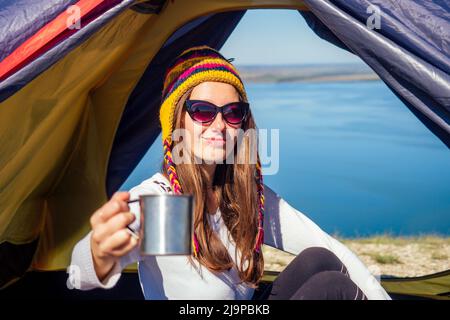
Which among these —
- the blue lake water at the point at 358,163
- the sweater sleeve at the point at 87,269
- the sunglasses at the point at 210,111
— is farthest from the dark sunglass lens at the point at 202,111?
the blue lake water at the point at 358,163

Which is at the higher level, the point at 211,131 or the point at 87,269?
the point at 211,131

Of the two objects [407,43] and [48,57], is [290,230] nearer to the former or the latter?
[407,43]

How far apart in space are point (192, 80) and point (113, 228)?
1.92ft

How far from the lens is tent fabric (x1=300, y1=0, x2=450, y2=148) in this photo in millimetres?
1419

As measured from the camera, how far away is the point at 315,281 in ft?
4.92

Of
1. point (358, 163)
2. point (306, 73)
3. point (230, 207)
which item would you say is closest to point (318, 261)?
point (230, 207)

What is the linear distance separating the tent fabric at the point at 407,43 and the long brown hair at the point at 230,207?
34 centimetres

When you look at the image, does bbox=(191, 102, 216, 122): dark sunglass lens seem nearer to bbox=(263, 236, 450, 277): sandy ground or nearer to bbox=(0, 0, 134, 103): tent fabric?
bbox=(0, 0, 134, 103): tent fabric

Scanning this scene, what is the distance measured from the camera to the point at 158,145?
237 cm

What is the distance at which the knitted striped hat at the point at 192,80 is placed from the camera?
1.60 meters

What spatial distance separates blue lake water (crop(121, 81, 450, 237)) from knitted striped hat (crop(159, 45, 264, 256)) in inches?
60.8
